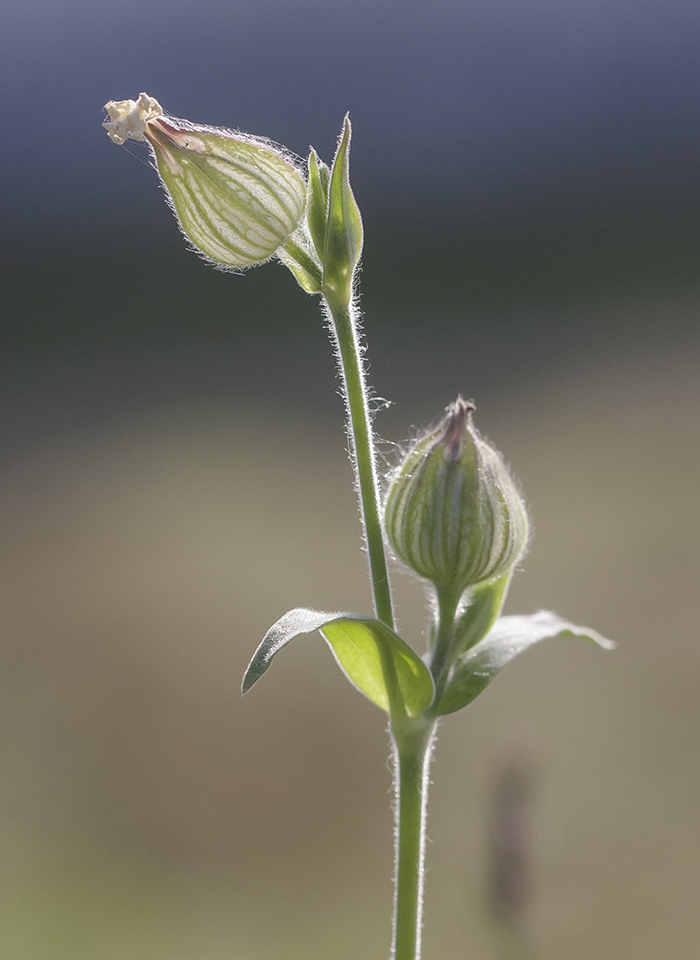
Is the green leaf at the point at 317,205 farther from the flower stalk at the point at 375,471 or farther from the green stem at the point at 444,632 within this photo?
the green stem at the point at 444,632

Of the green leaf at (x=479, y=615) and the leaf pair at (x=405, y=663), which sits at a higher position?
the green leaf at (x=479, y=615)

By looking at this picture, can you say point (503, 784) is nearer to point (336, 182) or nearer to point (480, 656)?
point (480, 656)

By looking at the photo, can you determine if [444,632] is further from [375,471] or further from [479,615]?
[375,471]

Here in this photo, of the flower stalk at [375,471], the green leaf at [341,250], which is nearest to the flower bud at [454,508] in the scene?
the flower stalk at [375,471]

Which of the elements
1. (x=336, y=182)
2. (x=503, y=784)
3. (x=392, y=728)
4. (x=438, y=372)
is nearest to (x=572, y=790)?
(x=503, y=784)

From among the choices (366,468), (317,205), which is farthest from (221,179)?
(366,468)
